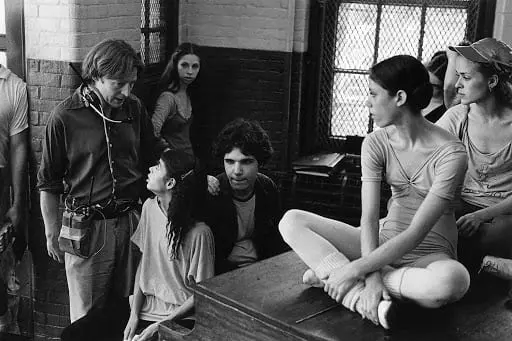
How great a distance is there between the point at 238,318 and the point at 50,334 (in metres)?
2.72

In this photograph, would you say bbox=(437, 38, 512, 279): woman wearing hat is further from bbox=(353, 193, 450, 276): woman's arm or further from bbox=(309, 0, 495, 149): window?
bbox=(309, 0, 495, 149): window

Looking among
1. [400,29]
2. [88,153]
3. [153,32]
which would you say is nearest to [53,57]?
[88,153]

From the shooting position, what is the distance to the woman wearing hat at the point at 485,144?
313 centimetres

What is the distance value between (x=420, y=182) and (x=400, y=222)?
17 cm

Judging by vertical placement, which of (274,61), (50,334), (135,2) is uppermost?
(135,2)

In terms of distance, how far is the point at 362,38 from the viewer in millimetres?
6086

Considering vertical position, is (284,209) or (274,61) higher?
(274,61)

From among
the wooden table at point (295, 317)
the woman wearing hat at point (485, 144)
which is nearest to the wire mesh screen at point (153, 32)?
the woman wearing hat at point (485, 144)

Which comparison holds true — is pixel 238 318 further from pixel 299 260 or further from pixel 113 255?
pixel 113 255

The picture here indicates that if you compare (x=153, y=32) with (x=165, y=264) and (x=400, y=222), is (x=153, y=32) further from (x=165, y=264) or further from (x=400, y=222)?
(x=400, y=222)

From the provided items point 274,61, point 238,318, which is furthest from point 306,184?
point 238,318

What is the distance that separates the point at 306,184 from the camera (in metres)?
5.93

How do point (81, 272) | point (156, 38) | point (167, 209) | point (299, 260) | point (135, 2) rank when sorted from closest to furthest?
1. point (299, 260)
2. point (167, 209)
3. point (81, 272)
4. point (135, 2)
5. point (156, 38)

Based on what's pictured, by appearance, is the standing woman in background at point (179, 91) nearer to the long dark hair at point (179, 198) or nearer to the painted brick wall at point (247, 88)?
the painted brick wall at point (247, 88)
